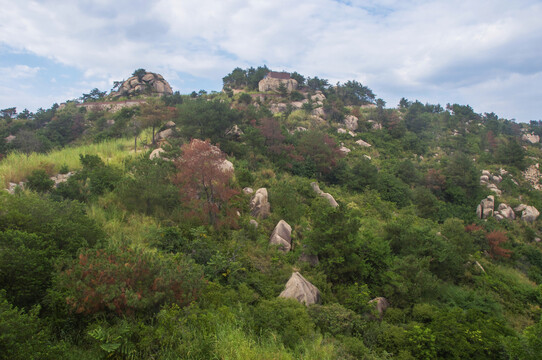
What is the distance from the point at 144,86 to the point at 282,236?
41537mm

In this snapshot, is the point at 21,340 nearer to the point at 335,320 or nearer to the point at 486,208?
the point at 335,320

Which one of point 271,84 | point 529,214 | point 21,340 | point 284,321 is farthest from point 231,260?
point 271,84

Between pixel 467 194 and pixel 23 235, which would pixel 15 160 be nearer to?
pixel 23 235

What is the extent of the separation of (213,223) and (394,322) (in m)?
6.27

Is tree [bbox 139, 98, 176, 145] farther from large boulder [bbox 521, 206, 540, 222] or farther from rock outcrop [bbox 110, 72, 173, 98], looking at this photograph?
large boulder [bbox 521, 206, 540, 222]

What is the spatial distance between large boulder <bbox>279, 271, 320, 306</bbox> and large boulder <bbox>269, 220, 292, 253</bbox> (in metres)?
2.28

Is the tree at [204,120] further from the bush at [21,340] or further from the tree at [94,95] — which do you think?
the tree at [94,95]

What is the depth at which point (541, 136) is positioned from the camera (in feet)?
159

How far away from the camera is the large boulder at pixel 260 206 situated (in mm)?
11894

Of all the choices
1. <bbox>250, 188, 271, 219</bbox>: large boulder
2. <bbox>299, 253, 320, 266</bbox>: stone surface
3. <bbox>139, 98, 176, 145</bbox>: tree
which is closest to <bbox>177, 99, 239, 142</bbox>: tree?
<bbox>139, 98, 176, 145</bbox>: tree

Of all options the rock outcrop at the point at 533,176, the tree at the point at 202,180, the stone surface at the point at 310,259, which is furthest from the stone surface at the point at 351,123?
the tree at the point at 202,180

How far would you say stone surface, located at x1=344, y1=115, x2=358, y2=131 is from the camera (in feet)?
A: 123

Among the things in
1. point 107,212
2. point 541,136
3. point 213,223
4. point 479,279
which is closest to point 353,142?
point 479,279

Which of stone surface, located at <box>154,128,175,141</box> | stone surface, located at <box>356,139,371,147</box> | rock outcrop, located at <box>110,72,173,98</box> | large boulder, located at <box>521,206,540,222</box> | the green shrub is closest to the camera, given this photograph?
the green shrub
